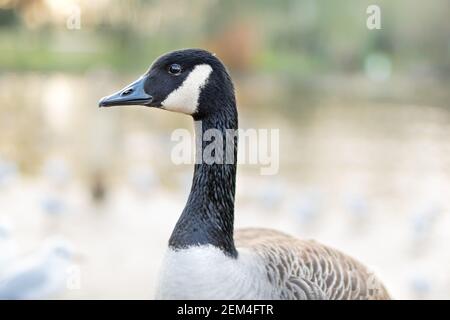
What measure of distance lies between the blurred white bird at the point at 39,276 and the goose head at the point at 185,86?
1086 mm

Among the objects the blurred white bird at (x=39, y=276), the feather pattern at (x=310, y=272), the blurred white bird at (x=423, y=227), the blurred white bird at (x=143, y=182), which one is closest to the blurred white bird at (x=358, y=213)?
Answer: the blurred white bird at (x=423, y=227)

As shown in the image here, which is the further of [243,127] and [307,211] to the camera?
[243,127]

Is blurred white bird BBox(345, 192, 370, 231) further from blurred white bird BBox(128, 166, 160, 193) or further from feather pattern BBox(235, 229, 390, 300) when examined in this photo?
feather pattern BBox(235, 229, 390, 300)

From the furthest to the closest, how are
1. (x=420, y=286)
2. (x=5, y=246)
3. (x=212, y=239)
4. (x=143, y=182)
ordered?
1. (x=143, y=182)
2. (x=420, y=286)
3. (x=5, y=246)
4. (x=212, y=239)

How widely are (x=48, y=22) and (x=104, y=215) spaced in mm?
3584

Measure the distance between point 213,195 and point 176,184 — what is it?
3026 millimetres

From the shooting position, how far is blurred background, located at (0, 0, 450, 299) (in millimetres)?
3145

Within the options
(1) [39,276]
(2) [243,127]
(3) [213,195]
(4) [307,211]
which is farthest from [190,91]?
(2) [243,127]

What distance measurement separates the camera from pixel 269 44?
8164 millimetres

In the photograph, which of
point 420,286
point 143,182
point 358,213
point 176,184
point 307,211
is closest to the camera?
point 420,286

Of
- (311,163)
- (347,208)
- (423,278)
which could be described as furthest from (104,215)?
(311,163)

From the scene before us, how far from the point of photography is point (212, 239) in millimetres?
1445

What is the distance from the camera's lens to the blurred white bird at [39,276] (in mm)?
2244

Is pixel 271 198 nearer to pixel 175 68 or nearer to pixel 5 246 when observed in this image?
pixel 5 246
